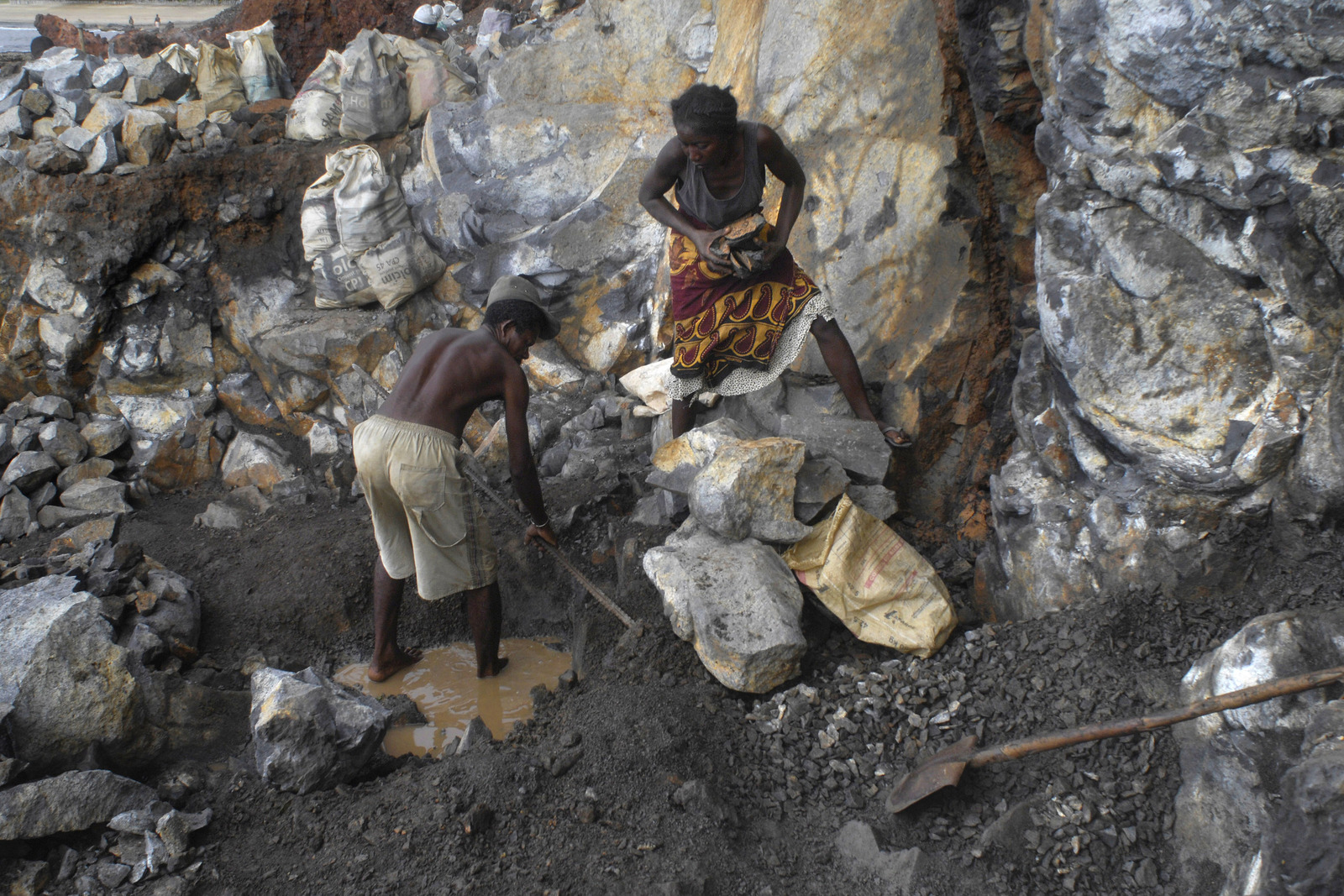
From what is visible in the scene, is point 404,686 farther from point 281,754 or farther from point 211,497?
point 211,497

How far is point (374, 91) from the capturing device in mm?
5648

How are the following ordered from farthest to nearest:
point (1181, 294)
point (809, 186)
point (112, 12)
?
point (112, 12)
point (809, 186)
point (1181, 294)

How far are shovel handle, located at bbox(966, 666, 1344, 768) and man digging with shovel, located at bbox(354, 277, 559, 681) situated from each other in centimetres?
200

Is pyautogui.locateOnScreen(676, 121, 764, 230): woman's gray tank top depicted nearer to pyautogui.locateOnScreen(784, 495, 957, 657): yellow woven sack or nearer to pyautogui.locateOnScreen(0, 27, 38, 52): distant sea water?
pyautogui.locateOnScreen(784, 495, 957, 657): yellow woven sack

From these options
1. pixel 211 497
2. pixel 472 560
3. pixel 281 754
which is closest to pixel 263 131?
pixel 211 497

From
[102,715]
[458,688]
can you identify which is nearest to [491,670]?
[458,688]

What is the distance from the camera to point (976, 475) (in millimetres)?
3688

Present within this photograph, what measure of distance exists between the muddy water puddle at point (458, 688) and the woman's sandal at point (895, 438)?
176 centimetres

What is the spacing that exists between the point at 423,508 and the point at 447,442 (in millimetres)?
279

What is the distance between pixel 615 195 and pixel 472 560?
8.81 ft

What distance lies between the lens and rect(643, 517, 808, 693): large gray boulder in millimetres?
2906

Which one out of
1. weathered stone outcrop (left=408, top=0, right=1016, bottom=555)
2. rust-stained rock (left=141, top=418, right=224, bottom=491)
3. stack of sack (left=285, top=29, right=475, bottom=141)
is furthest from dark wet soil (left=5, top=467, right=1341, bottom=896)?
stack of sack (left=285, top=29, right=475, bottom=141)

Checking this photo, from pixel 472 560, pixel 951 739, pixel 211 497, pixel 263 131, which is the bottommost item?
pixel 211 497

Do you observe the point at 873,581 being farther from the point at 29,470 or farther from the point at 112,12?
the point at 112,12
